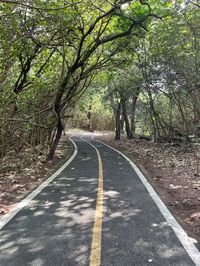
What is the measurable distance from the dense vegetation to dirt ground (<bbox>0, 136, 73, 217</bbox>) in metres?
0.69

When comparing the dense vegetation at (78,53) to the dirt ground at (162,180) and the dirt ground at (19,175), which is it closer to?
the dirt ground at (19,175)

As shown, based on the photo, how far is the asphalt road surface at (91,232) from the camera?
3.73m

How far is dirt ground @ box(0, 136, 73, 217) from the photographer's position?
6.76 m

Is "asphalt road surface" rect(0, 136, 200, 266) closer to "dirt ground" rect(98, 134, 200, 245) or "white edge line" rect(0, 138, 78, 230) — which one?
"white edge line" rect(0, 138, 78, 230)

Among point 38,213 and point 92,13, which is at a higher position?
point 92,13

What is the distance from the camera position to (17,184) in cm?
823

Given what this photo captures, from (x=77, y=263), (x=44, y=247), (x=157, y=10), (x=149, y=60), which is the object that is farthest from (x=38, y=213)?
(x=149, y=60)

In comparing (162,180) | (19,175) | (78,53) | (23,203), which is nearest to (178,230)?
(23,203)

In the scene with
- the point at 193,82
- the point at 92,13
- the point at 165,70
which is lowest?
the point at 193,82

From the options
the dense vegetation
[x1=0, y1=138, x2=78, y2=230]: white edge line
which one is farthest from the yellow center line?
the dense vegetation

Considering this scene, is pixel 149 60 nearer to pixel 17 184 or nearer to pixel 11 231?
pixel 17 184

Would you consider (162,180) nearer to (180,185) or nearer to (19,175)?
(180,185)

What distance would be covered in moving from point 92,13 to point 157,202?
7917 mm

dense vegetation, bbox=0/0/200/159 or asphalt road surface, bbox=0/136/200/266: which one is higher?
dense vegetation, bbox=0/0/200/159
